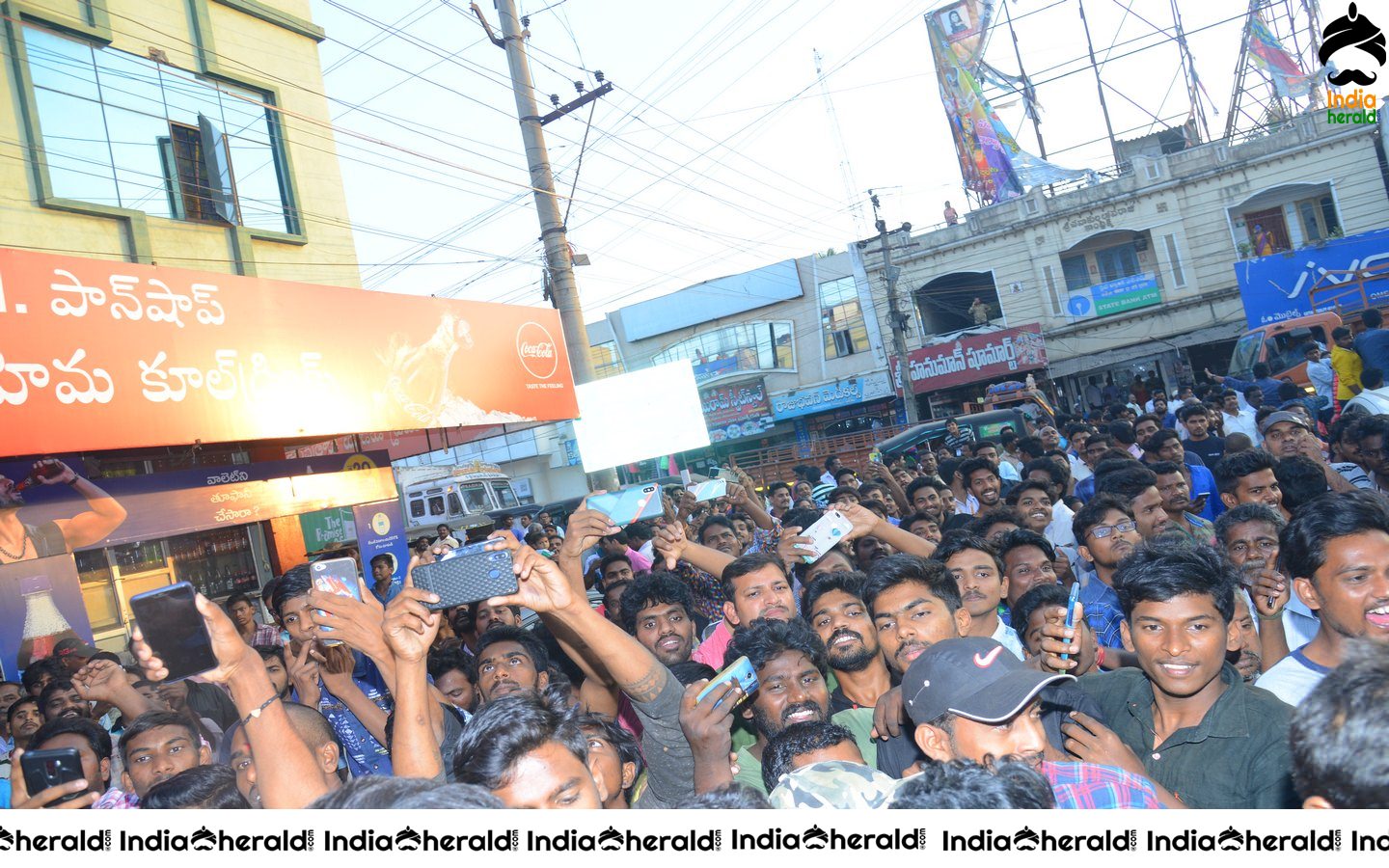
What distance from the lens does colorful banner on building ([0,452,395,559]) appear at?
7.03 m

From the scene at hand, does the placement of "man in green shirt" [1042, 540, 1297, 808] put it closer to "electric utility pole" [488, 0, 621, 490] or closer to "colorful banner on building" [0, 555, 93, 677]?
"colorful banner on building" [0, 555, 93, 677]

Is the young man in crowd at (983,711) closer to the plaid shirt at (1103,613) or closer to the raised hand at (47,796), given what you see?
the plaid shirt at (1103,613)

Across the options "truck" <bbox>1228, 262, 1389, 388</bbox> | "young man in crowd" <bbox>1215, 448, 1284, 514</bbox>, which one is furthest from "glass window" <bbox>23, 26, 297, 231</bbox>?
"truck" <bbox>1228, 262, 1389, 388</bbox>

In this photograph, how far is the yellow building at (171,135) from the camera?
8.95 m

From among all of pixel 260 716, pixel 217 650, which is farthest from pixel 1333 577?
pixel 217 650

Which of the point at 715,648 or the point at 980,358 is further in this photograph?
the point at 980,358

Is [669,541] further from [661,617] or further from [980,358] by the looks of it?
[980,358]

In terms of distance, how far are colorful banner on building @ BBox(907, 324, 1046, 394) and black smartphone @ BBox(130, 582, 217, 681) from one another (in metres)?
25.7

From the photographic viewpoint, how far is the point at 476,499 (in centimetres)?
2128

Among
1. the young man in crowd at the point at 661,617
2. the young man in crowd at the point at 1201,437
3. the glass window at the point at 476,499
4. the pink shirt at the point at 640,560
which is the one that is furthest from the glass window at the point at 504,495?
the young man in crowd at the point at 661,617

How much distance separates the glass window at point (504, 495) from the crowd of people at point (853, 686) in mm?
16278

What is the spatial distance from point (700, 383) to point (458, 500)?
16.1m

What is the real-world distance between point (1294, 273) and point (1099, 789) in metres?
20.4
